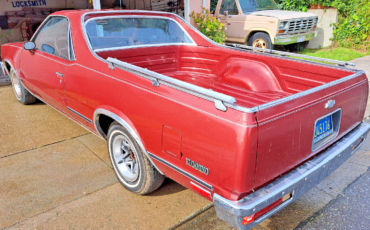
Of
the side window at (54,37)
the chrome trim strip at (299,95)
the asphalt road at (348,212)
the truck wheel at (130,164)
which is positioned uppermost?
the side window at (54,37)

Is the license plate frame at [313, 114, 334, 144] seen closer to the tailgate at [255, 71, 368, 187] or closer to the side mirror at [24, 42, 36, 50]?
the tailgate at [255, 71, 368, 187]

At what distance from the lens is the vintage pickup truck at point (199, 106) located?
1.95 metres

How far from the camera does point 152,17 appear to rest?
4113mm

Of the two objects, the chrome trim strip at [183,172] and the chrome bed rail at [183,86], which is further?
the chrome trim strip at [183,172]

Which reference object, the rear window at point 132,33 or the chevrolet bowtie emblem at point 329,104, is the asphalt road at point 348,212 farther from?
the rear window at point 132,33

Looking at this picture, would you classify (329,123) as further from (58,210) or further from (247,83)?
(58,210)

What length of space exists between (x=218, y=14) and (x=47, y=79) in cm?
754

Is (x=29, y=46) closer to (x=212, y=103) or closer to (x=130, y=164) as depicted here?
(x=130, y=164)

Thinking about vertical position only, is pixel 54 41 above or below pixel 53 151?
above

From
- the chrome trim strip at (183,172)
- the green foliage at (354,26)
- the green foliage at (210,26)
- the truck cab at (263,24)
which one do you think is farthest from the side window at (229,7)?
the chrome trim strip at (183,172)

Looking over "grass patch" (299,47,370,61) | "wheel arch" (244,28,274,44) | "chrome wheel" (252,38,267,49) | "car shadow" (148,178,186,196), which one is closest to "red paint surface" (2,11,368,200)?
"car shadow" (148,178,186,196)

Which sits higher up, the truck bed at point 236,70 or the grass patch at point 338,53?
the truck bed at point 236,70

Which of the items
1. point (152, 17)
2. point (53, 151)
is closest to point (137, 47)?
point (152, 17)

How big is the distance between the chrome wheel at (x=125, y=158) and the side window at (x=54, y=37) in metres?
1.28
